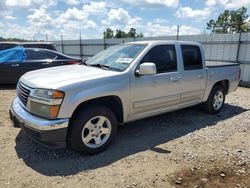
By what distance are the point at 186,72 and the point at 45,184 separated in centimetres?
347

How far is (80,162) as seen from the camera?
12.4 feet

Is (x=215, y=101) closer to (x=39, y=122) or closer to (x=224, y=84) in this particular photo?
(x=224, y=84)

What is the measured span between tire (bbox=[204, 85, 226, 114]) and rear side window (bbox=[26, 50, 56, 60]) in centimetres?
600

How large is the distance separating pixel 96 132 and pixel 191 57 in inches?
111

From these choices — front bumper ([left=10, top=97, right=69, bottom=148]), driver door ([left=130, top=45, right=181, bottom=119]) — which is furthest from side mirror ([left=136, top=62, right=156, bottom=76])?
front bumper ([left=10, top=97, right=69, bottom=148])

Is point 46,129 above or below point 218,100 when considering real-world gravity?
above

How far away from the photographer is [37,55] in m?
9.41

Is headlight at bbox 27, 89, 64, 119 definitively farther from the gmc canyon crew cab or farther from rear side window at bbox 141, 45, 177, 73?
rear side window at bbox 141, 45, 177, 73

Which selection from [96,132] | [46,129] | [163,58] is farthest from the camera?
[163,58]

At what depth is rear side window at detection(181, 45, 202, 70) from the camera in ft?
17.5

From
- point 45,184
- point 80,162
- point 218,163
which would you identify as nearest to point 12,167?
point 45,184

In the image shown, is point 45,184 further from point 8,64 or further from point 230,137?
point 8,64

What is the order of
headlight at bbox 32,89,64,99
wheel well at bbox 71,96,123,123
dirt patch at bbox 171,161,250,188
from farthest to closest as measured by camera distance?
wheel well at bbox 71,96,123,123
headlight at bbox 32,89,64,99
dirt patch at bbox 171,161,250,188

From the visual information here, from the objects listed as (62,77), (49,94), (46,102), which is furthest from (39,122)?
(62,77)
